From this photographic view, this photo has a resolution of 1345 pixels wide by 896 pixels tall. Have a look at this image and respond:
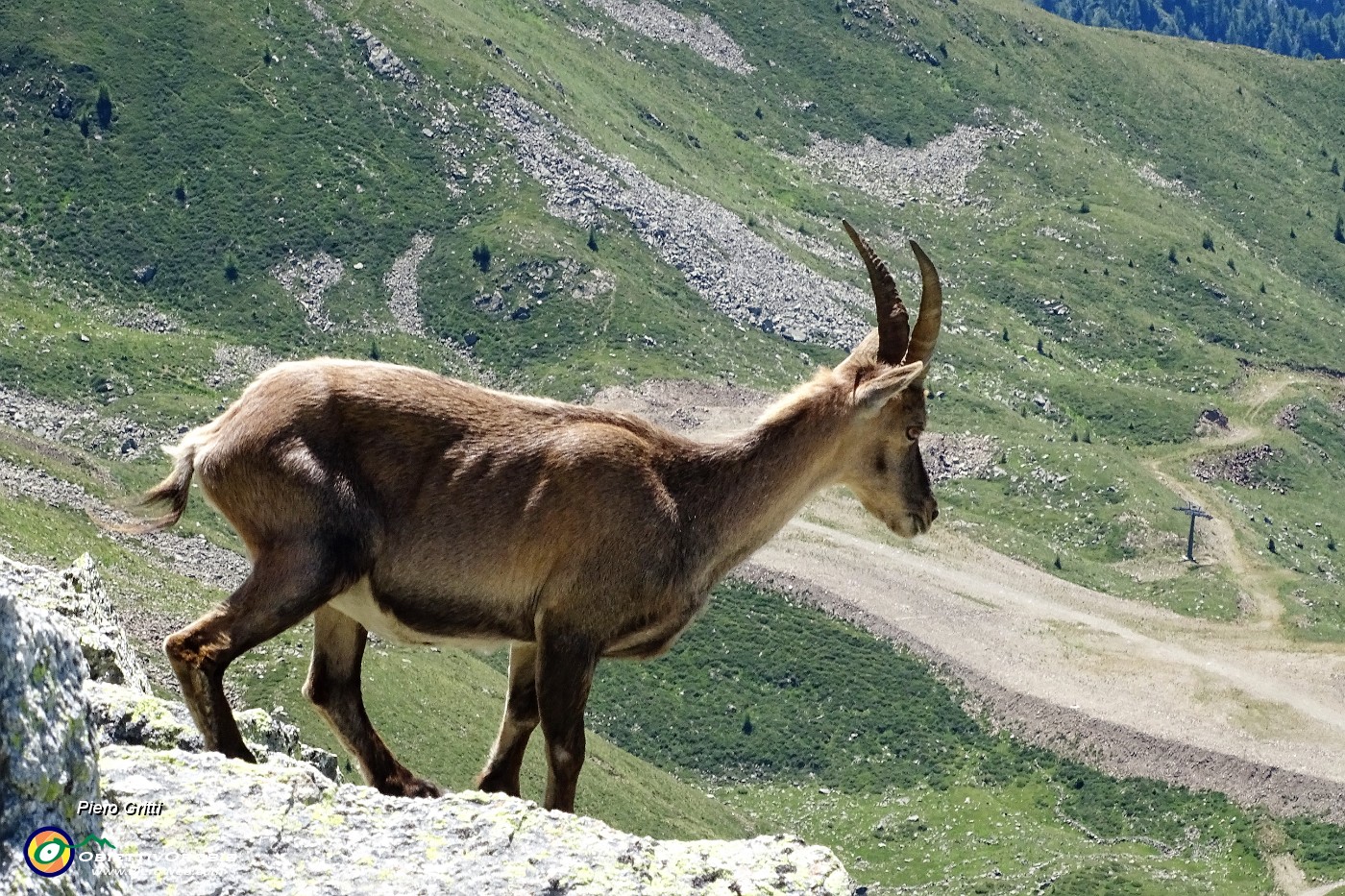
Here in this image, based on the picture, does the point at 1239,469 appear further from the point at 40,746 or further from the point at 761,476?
the point at 40,746

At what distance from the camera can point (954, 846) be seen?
326 ft

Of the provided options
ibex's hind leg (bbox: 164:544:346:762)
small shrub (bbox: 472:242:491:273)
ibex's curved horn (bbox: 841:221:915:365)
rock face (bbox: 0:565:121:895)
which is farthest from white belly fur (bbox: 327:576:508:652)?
small shrub (bbox: 472:242:491:273)

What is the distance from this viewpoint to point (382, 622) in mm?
17969

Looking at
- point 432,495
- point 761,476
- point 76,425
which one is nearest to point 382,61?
point 76,425

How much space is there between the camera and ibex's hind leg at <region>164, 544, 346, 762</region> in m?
16.7

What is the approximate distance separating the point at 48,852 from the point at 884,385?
454 inches

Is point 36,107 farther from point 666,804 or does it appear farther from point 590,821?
point 590,821

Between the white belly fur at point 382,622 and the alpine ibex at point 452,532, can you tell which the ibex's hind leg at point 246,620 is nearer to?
the alpine ibex at point 452,532

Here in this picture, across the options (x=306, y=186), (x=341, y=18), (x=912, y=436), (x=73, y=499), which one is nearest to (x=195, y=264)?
(x=306, y=186)

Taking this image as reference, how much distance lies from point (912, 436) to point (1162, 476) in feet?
509

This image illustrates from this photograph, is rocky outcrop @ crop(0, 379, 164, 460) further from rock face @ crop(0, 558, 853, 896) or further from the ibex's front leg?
rock face @ crop(0, 558, 853, 896)

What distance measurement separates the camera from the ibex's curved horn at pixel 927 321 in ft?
66.6

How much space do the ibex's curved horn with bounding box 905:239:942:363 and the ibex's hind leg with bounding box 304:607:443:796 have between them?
6.73 metres

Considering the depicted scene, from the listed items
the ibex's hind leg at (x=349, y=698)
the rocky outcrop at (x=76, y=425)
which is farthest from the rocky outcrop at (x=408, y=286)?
the ibex's hind leg at (x=349, y=698)
